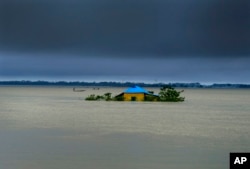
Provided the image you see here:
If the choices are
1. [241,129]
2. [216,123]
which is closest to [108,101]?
[216,123]

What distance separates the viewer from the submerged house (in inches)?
2086

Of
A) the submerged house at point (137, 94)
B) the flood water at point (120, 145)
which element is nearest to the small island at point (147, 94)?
the submerged house at point (137, 94)

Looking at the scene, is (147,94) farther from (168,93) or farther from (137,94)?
(168,93)

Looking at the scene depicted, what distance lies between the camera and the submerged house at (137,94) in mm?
52994

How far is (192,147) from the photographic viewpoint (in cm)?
2098

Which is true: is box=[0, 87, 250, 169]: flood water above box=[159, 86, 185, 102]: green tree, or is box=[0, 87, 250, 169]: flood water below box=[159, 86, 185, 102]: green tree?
below

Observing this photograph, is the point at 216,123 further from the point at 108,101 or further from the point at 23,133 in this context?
the point at 108,101

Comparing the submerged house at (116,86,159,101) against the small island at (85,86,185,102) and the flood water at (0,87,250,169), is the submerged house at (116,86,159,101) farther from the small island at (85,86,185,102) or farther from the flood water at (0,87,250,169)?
the flood water at (0,87,250,169)

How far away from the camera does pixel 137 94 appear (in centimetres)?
5422

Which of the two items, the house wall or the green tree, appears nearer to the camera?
the house wall

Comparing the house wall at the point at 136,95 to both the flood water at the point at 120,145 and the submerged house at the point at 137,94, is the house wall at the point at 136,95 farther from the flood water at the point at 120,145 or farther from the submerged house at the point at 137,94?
the flood water at the point at 120,145

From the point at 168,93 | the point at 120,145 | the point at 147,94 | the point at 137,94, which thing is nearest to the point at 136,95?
the point at 137,94

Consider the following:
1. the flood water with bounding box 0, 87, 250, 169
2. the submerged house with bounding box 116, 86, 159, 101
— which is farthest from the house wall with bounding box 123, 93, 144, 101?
the flood water with bounding box 0, 87, 250, 169

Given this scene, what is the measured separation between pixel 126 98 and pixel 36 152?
39095 mm
